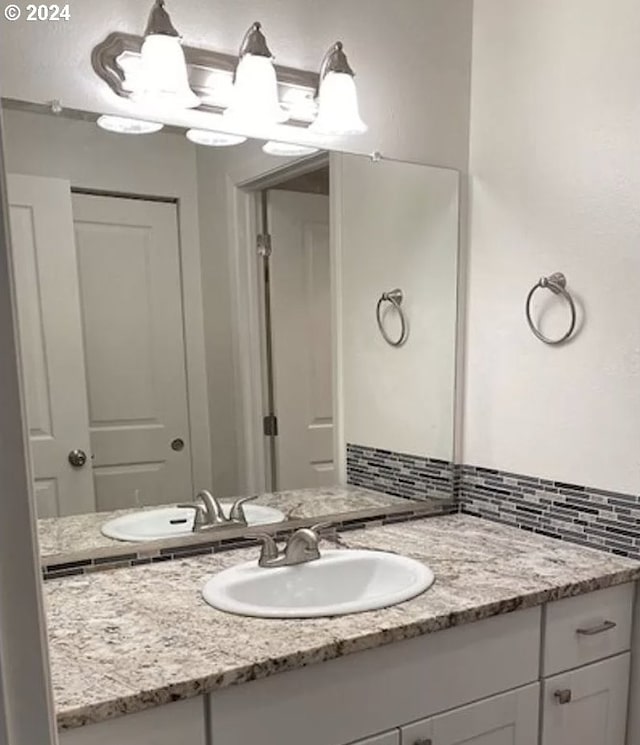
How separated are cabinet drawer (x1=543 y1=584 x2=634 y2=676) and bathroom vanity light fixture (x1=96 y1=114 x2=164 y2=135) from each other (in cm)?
138

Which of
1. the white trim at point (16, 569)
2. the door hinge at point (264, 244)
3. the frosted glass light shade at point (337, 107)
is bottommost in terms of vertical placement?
the white trim at point (16, 569)

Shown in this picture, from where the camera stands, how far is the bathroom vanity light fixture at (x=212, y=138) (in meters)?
1.51

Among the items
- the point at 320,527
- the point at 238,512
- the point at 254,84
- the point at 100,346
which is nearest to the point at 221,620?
the point at 238,512

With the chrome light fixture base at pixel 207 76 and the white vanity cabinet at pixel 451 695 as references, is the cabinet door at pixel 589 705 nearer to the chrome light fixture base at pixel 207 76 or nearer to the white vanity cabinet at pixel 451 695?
the white vanity cabinet at pixel 451 695

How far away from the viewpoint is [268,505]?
1.69m

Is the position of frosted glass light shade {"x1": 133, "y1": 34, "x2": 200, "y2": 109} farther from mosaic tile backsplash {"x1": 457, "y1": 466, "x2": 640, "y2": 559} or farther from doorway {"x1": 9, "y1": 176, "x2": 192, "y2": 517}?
mosaic tile backsplash {"x1": 457, "y1": 466, "x2": 640, "y2": 559}

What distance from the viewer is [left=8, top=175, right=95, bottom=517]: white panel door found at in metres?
1.35

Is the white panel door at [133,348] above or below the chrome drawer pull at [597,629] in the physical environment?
above

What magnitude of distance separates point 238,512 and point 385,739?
2.11ft

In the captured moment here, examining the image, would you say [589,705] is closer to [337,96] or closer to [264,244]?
[264,244]

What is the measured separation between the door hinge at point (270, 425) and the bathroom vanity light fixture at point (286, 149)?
689 mm

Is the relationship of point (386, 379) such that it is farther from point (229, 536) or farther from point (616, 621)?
point (616, 621)

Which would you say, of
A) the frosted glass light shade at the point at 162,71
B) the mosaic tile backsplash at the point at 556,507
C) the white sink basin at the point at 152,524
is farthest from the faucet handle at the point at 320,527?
the frosted glass light shade at the point at 162,71

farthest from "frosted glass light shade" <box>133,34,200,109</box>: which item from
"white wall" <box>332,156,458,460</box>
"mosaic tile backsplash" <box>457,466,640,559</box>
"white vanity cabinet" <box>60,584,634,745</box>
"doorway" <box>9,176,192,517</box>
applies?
"mosaic tile backsplash" <box>457,466,640,559</box>
